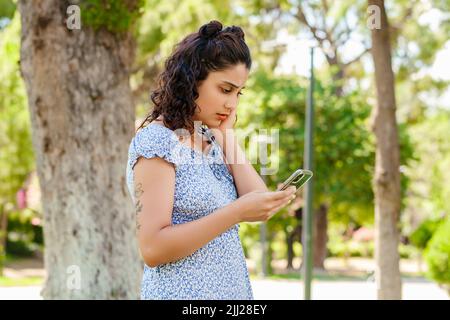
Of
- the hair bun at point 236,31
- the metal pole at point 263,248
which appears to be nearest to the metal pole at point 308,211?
the hair bun at point 236,31

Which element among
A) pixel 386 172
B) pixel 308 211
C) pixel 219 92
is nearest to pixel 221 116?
pixel 219 92

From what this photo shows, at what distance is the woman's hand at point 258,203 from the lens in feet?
7.25

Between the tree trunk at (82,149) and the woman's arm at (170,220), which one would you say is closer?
the woman's arm at (170,220)

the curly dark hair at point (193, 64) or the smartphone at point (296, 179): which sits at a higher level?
the curly dark hair at point (193, 64)

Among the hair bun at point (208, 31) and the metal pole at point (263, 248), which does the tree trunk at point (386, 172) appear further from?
the metal pole at point (263, 248)

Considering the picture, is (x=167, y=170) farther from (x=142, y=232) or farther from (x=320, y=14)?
(x=320, y=14)

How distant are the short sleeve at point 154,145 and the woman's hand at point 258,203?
226 millimetres

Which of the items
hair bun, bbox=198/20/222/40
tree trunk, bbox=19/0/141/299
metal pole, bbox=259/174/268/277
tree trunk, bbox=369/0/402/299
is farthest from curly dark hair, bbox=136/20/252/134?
metal pole, bbox=259/174/268/277

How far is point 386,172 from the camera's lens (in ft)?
30.3

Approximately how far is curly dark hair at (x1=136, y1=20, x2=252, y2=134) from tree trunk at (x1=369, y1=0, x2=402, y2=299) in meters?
6.94

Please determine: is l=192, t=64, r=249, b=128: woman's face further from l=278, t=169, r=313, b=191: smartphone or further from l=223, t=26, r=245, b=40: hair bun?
l=278, t=169, r=313, b=191: smartphone

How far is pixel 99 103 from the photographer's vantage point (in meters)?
7.95

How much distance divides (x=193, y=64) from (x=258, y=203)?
446 mm
